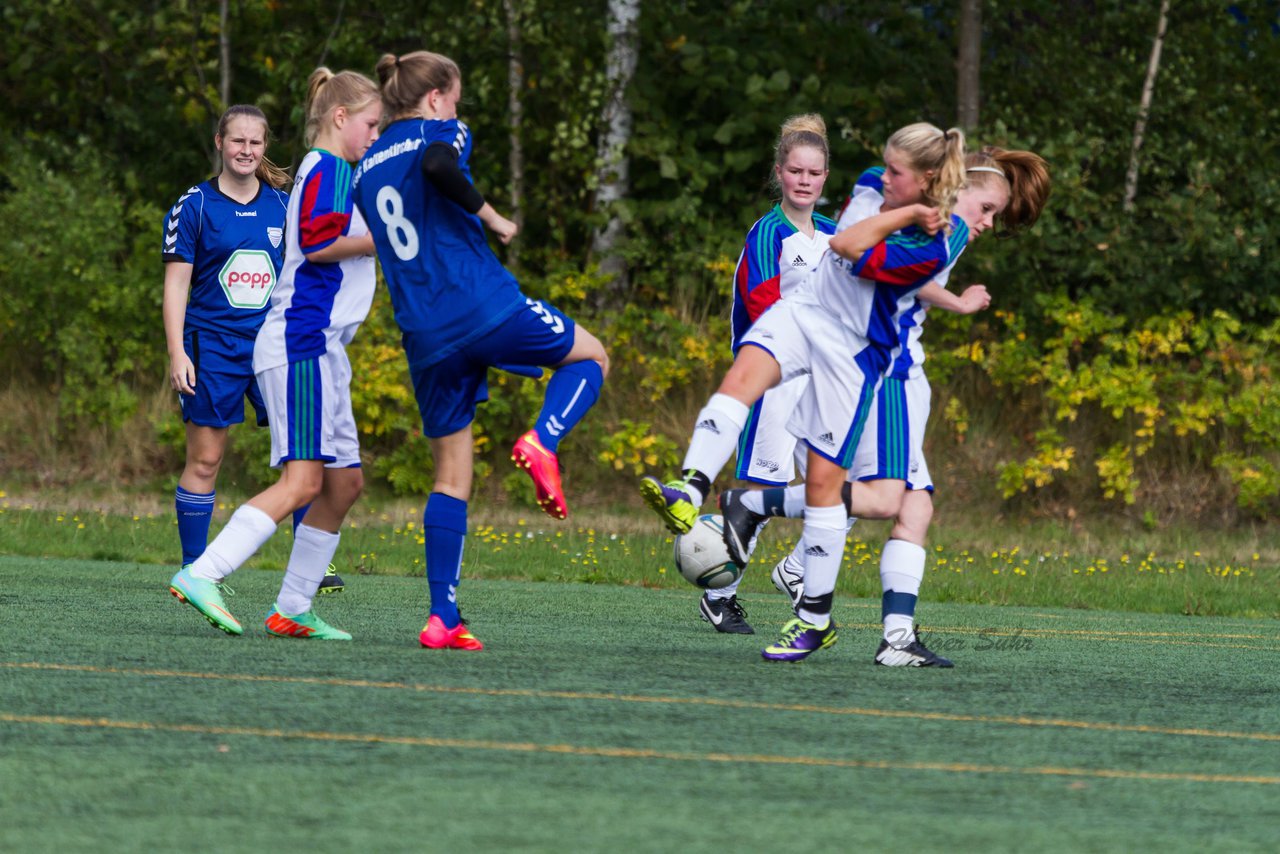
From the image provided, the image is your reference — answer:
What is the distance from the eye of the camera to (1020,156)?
6.15m

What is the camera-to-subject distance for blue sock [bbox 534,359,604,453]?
18.3 feet

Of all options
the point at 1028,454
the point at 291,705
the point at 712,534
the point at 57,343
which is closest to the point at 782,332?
the point at 712,534

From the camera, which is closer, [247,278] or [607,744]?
[607,744]

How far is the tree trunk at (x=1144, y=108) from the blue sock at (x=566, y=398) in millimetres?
9773

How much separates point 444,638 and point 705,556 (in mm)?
1150

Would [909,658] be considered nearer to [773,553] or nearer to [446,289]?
[446,289]

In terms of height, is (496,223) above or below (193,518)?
above

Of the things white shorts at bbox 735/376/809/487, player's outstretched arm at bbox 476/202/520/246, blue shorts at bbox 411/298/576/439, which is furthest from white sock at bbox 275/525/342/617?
white shorts at bbox 735/376/809/487

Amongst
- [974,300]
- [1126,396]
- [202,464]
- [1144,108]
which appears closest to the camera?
[974,300]

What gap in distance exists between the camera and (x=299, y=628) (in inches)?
246

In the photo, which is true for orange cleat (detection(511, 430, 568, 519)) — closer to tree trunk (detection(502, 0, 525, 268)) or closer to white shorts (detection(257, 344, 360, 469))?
white shorts (detection(257, 344, 360, 469))

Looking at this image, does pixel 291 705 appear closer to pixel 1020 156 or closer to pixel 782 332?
pixel 782 332

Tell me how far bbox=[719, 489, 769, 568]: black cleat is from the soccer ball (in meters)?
0.03

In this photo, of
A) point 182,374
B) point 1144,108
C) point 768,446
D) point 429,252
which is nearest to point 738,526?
point 768,446
